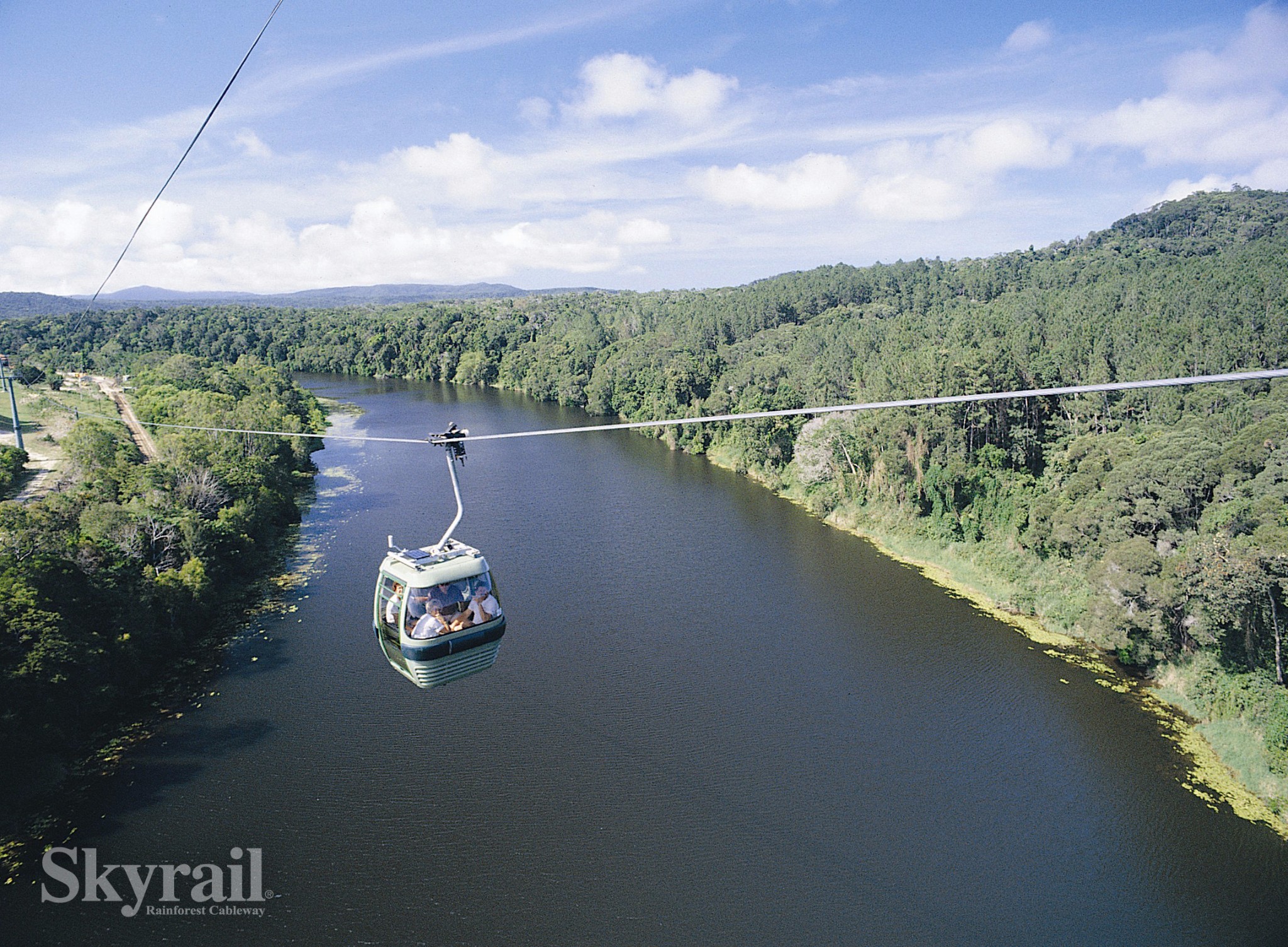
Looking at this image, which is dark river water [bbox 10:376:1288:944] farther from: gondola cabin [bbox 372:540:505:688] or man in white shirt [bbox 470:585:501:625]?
man in white shirt [bbox 470:585:501:625]

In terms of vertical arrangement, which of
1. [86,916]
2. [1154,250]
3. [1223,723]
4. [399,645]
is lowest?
[86,916]

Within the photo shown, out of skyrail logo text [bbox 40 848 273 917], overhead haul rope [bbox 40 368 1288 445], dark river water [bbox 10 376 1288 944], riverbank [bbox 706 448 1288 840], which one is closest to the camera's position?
overhead haul rope [bbox 40 368 1288 445]

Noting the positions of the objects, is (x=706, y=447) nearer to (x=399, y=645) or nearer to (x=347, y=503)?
(x=347, y=503)

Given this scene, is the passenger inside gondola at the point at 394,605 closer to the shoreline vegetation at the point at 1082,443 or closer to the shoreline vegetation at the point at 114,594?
the shoreline vegetation at the point at 114,594

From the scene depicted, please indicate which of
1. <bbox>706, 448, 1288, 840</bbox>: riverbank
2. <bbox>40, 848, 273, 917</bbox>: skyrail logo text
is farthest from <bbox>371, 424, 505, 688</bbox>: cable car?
<bbox>706, 448, 1288, 840</bbox>: riverbank

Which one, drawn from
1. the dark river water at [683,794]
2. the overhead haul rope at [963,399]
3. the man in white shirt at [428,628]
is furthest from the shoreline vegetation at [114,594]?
the man in white shirt at [428,628]

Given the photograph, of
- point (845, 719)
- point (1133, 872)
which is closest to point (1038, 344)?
point (845, 719)
